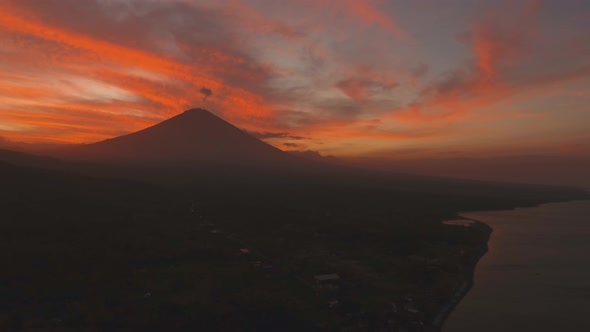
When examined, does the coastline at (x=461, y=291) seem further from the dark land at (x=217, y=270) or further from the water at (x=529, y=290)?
the water at (x=529, y=290)

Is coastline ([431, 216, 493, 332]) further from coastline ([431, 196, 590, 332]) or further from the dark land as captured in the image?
the dark land

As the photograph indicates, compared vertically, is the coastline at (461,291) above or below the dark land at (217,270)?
below

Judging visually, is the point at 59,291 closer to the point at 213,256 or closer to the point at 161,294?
the point at 161,294

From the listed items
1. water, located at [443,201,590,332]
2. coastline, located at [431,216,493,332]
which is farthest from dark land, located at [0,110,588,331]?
water, located at [443,201,590,332]

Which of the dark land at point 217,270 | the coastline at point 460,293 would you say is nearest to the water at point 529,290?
the coastline at point 460,293

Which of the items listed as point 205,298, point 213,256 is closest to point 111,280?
point 205,298

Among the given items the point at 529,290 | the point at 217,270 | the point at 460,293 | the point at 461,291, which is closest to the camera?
the point at 460,293

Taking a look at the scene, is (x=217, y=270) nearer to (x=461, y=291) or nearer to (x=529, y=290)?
(x=461, y=291)

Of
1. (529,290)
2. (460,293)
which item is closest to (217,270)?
(460,293)

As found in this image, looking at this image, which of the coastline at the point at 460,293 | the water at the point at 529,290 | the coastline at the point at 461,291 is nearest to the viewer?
the coastline at the point at 460,293
